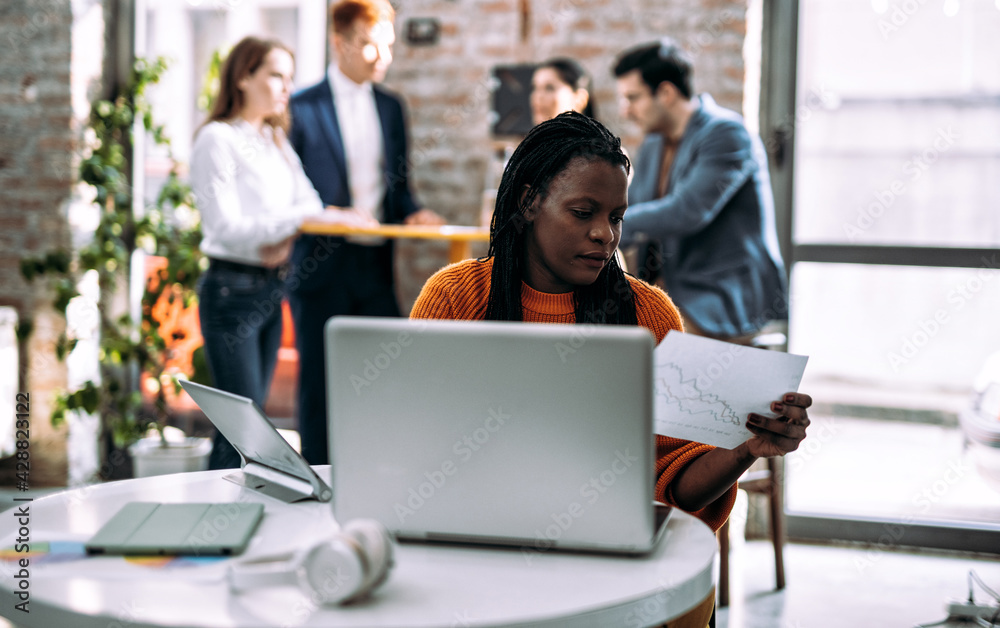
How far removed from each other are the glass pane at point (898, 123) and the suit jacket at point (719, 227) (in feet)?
1.97

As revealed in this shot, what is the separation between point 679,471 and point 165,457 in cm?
258

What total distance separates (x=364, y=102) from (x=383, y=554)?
2.44 metres

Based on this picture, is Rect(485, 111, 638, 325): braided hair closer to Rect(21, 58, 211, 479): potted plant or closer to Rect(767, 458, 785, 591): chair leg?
Rect(767, 458, 785, 591): chair leg

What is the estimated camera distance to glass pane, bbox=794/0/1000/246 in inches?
123

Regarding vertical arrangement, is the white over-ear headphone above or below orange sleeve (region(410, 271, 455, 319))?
below

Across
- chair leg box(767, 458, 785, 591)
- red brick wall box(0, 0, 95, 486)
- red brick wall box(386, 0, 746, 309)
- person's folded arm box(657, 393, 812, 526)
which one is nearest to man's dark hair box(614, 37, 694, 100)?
red brick wall box(386, 0, 746, 309)

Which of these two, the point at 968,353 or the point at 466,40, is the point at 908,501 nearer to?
the point at 968,353

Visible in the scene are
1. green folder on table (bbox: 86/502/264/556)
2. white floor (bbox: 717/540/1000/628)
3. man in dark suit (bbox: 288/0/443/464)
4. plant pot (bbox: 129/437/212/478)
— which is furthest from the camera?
plant pot (bbox: 129/437/212/478)

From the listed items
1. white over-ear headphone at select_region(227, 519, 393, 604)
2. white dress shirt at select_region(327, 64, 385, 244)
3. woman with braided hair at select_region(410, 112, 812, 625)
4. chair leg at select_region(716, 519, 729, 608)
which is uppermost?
white dress shirt at select_region(327, 64, 385, 244)

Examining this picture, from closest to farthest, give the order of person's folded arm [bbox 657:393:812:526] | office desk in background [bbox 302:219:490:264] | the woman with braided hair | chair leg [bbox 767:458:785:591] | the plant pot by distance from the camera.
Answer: person's folded arm [bbox 657:393:812:526], the woman with braided hair, office desk in background [bbox 302:219:490:264], chair leg [bbox 767:458:785:591], the plant pot

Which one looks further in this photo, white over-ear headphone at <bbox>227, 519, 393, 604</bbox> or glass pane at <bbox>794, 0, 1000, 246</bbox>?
glass pane at <bbox>794, 0, 1000, 246</bbox>

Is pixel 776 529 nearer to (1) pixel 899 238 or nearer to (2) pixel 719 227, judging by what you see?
(2) pixel 719 227

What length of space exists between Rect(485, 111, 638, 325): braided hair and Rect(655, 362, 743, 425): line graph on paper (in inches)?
17.0

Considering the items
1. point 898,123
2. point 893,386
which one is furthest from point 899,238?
point 893,386
